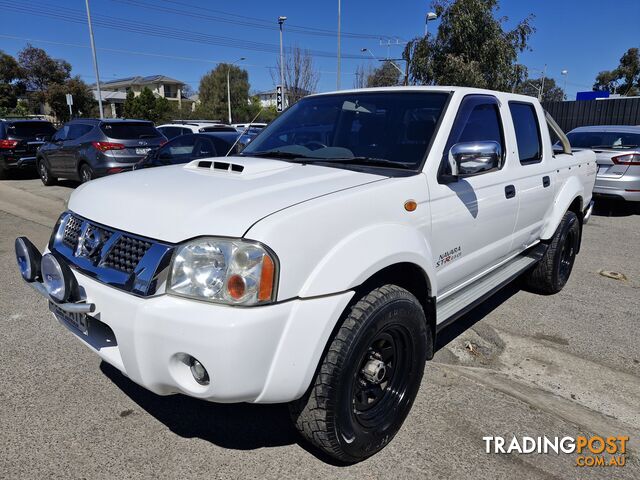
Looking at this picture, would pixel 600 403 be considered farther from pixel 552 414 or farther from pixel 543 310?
pixel 543 310

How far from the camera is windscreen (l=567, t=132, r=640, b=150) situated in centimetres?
887

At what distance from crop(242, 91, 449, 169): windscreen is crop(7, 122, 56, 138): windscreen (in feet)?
42.2

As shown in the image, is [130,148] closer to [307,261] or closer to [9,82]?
[307,261]

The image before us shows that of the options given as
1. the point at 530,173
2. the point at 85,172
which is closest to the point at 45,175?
the point at 85,172

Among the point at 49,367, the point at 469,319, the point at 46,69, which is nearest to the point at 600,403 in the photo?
the point at 469,319

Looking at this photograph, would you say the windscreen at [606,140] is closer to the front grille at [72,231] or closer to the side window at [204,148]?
the side window at [204,148]

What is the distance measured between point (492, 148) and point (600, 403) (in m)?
1.75

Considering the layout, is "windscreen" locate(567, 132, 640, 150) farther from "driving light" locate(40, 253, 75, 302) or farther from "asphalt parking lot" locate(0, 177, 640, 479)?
"driving light" locate(40, 253, 75, 302)

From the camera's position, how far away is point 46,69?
4916 cm

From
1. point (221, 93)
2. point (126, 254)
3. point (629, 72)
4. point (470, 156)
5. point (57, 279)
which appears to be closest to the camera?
point (126, 254)

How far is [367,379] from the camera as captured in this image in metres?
2.40

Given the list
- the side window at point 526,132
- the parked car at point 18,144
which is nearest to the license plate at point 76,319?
the side window at point 526,132

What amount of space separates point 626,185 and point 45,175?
13.0 metres

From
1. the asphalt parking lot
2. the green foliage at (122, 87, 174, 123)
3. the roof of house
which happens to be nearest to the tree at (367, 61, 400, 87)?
the green foliage at (122, 87, 174, 123)
